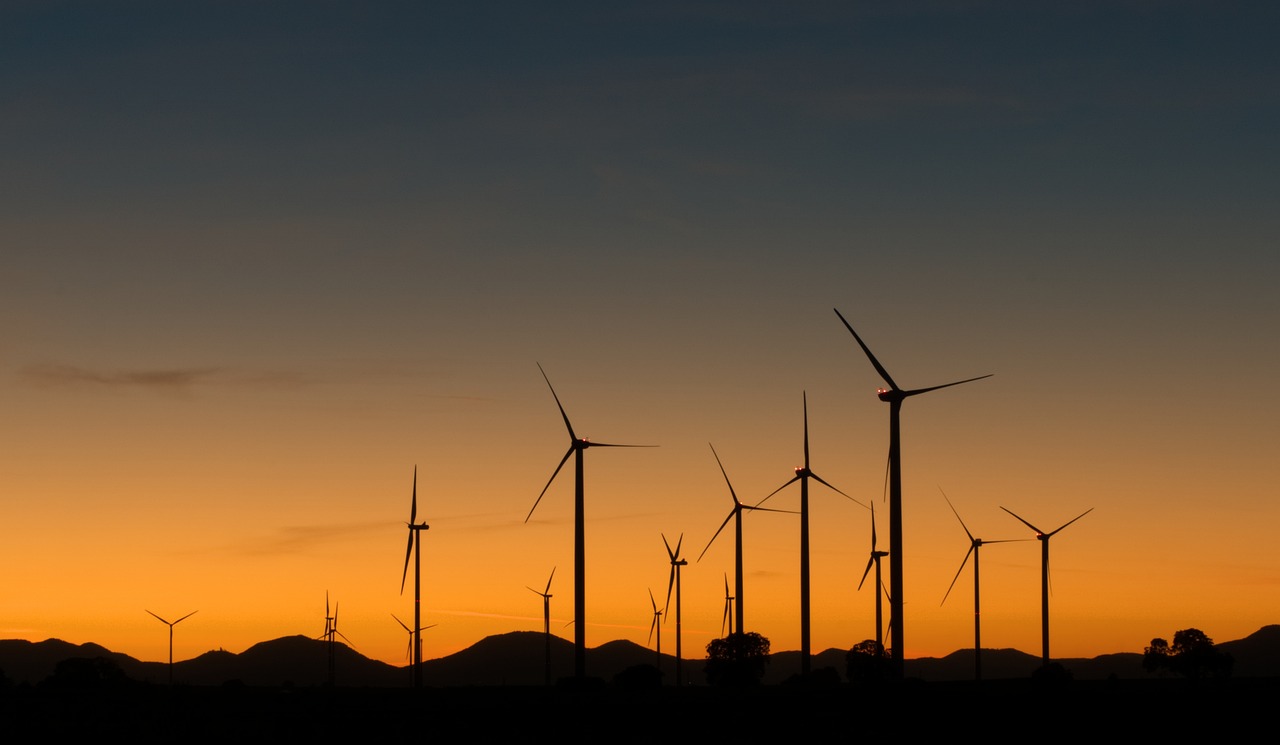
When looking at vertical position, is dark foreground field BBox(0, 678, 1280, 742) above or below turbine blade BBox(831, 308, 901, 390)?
below

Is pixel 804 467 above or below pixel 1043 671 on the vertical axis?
above

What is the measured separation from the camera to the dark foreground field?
8556cm

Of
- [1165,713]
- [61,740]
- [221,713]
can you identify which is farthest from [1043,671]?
[61,740]

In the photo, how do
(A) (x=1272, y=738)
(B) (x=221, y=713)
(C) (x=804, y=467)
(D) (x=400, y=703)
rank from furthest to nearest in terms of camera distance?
(C) (x=804, y=467) < (D) (x=400, y=703) < (B) (x=221, y=713) < (A) (x=1272, y=738)

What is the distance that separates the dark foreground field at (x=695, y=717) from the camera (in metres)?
85.6

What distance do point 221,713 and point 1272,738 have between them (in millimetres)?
58941

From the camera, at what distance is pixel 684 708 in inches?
3765

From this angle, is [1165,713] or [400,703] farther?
[400,703]

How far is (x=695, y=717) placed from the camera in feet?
299

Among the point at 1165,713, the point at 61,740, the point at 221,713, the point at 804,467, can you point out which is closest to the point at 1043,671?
the point at 804,467

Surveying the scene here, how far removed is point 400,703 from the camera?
10819 cm

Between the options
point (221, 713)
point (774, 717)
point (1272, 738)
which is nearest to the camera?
point (1272, 738)

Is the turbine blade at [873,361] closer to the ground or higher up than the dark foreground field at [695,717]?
higher up

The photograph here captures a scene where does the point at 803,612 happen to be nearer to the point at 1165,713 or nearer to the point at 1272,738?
the point at 1165,713
